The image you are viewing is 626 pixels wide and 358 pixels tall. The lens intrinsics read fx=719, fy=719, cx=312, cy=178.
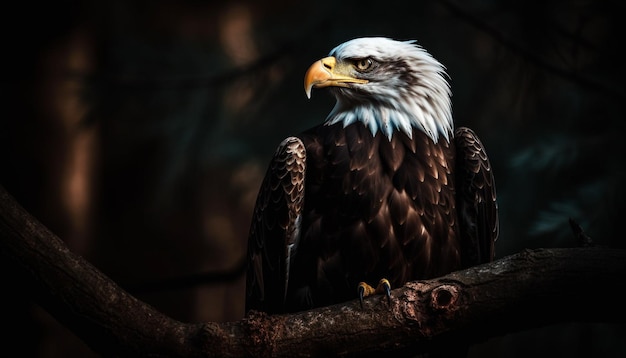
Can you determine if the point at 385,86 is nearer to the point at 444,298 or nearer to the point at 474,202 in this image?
the point at 474,202

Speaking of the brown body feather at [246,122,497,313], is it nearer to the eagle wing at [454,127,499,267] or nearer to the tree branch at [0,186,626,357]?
the eagle wing at [454,127,499,267]

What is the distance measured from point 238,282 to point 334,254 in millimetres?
1515

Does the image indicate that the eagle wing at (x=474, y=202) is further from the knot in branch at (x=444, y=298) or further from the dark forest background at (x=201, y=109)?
the dark forest background at (x=201, y=109)

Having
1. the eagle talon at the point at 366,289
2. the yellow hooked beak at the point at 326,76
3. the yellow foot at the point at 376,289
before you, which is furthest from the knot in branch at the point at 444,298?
the yellow hooked beak at the point at 326,76

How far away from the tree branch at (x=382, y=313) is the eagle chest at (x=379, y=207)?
40cm

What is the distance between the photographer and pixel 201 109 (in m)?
3.28

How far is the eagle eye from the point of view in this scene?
2.15m

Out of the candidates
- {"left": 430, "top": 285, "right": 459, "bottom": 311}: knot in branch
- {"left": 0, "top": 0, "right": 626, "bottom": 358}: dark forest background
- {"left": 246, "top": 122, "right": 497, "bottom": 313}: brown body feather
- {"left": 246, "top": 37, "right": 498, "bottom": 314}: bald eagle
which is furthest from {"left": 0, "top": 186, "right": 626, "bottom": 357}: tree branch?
{"left": 0, "top": 0, "right": 626, "bottom": 358}: dark forest background

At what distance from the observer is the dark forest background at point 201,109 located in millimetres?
3125

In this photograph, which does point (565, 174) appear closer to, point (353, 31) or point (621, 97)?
point (621, 97)

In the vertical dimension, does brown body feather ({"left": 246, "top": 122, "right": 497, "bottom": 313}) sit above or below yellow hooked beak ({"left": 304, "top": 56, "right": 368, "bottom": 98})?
below

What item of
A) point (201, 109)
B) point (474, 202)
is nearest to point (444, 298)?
point (474, 202)

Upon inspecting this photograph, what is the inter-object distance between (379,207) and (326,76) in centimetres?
→ 42

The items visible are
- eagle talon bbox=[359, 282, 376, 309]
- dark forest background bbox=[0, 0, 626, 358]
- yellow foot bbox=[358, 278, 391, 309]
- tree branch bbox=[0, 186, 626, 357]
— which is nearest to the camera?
tree branch bbox=[0, 186, 626, 357]
